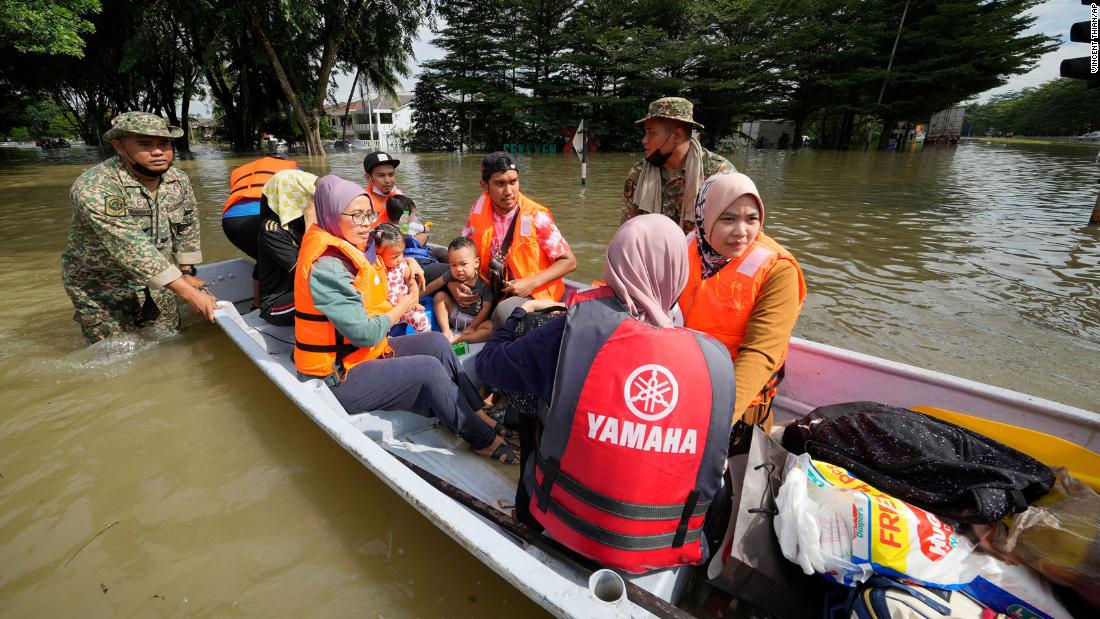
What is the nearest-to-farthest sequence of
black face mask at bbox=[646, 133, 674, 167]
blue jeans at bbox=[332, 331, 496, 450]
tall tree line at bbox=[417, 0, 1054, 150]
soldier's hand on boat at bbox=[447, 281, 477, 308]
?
blue jeans at bbox=[332, 331, 496, 450]
black face mask at bbox=[646, 133, 674, 167]
soldier's hand on boat at bbox=[447, 281, 477, 308]
tall tree line at bbox=[417, 0, 1054, 150]

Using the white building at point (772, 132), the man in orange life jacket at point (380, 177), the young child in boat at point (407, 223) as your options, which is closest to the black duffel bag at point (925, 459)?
the young child in boat at point (407, 223)

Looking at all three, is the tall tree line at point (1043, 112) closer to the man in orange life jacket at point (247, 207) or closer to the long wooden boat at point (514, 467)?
the long wooden boat at point (514, 467)

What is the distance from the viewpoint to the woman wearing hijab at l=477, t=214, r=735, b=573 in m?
1.25

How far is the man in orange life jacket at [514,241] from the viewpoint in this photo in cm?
320

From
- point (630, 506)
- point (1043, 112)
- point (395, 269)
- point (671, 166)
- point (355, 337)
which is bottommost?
point (630, 506)

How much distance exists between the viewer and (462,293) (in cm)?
364

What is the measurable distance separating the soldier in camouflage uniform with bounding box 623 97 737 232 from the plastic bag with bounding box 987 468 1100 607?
6.62 ft

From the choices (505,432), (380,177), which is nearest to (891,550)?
(505,432)

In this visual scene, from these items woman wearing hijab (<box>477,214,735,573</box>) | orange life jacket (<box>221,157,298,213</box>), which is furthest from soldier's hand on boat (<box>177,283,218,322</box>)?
woman wearing hijab (<box>477,214,735,573</box>)

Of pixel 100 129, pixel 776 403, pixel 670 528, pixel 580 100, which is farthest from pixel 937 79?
pixel 100 129

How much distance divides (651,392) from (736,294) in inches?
39.4

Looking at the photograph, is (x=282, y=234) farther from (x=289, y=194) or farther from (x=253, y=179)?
(x=253, y=179)

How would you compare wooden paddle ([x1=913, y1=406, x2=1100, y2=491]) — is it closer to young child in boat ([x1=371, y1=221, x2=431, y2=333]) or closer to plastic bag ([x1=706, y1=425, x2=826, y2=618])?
plastic bag ([x1=706, y1=425, x2=826, y2=618])

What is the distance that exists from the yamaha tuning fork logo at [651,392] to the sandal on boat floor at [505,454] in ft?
4.82
